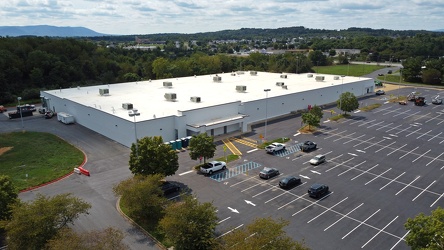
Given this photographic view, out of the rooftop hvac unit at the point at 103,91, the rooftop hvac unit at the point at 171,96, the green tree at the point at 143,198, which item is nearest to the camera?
the green tree at the point at 143,198

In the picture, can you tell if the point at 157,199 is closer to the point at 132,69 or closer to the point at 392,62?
the point at 132,69

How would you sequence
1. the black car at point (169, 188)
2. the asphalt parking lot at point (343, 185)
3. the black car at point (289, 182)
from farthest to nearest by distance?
the black car at point (289, 182)
the black car at point (169, 188)
the asphalt parking lot at point (343, 185)

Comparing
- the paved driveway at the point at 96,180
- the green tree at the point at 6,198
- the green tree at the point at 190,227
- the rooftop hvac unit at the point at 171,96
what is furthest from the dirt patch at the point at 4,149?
the green tree at the point at 190,227

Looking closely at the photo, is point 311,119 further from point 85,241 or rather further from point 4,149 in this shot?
point 4,149

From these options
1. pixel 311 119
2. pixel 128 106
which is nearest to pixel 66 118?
pixel 128 106

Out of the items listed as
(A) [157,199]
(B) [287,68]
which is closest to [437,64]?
(B) [287,68]

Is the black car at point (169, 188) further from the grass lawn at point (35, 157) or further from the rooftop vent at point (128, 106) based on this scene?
the rooftop vent at point (128, 106)
